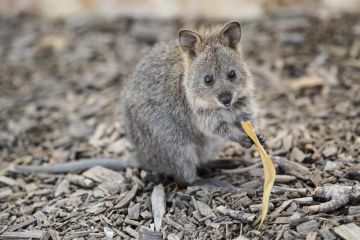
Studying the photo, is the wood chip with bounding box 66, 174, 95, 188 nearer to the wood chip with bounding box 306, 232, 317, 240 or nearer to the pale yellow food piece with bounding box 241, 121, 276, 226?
the pale yellow food piece with bounding box 241, 121, 276, 226

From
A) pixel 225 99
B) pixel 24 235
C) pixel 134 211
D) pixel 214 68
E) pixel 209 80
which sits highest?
pixel 214 68

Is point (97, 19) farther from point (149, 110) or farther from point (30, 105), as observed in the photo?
point (149, 110)

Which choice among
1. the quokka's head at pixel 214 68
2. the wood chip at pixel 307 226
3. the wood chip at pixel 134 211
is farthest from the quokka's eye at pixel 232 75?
the wood chip at pixel 307 226

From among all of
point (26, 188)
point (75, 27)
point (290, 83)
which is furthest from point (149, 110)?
point (75, 27)

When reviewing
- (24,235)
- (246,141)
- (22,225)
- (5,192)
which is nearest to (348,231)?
(246,141)

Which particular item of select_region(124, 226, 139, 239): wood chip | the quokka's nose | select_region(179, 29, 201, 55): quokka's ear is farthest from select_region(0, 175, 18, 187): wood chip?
the quokka's nose

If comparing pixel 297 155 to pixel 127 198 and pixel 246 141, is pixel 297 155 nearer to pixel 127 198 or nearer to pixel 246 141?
pixel 246 141
